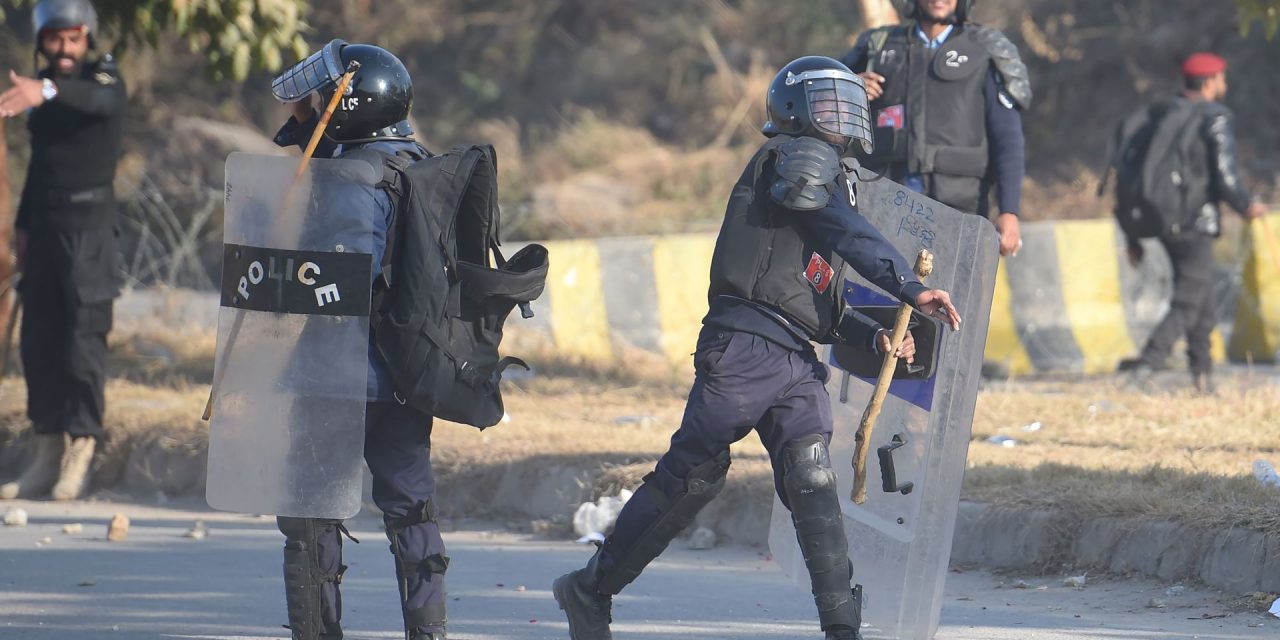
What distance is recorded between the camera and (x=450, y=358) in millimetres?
4324

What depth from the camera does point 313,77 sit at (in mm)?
4332

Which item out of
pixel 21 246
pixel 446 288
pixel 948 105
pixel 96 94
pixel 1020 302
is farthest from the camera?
pixel 1020 302

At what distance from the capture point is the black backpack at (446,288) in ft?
13.9

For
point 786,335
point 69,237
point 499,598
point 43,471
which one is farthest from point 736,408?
point 43,471

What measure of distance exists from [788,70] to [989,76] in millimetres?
2119

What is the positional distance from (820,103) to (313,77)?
4.36 ft

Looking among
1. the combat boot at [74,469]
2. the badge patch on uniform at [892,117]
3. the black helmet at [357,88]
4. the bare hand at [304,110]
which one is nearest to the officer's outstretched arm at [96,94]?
the combat boot at [74,469]

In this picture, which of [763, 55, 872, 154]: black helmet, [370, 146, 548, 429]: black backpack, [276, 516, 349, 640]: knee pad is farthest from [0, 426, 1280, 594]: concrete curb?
[276, 516, 349, 640]: knee pad

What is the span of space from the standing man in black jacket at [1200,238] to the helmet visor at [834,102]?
5.38m

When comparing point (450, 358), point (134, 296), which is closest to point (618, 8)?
point (134, 296)

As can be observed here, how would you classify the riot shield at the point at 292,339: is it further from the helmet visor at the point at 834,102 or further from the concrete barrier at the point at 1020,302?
the concrete barrier at the point at 1020,302

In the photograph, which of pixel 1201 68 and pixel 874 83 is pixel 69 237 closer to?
pixel 874 83

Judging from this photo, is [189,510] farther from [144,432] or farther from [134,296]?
[134,296]

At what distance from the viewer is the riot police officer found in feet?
14.3
